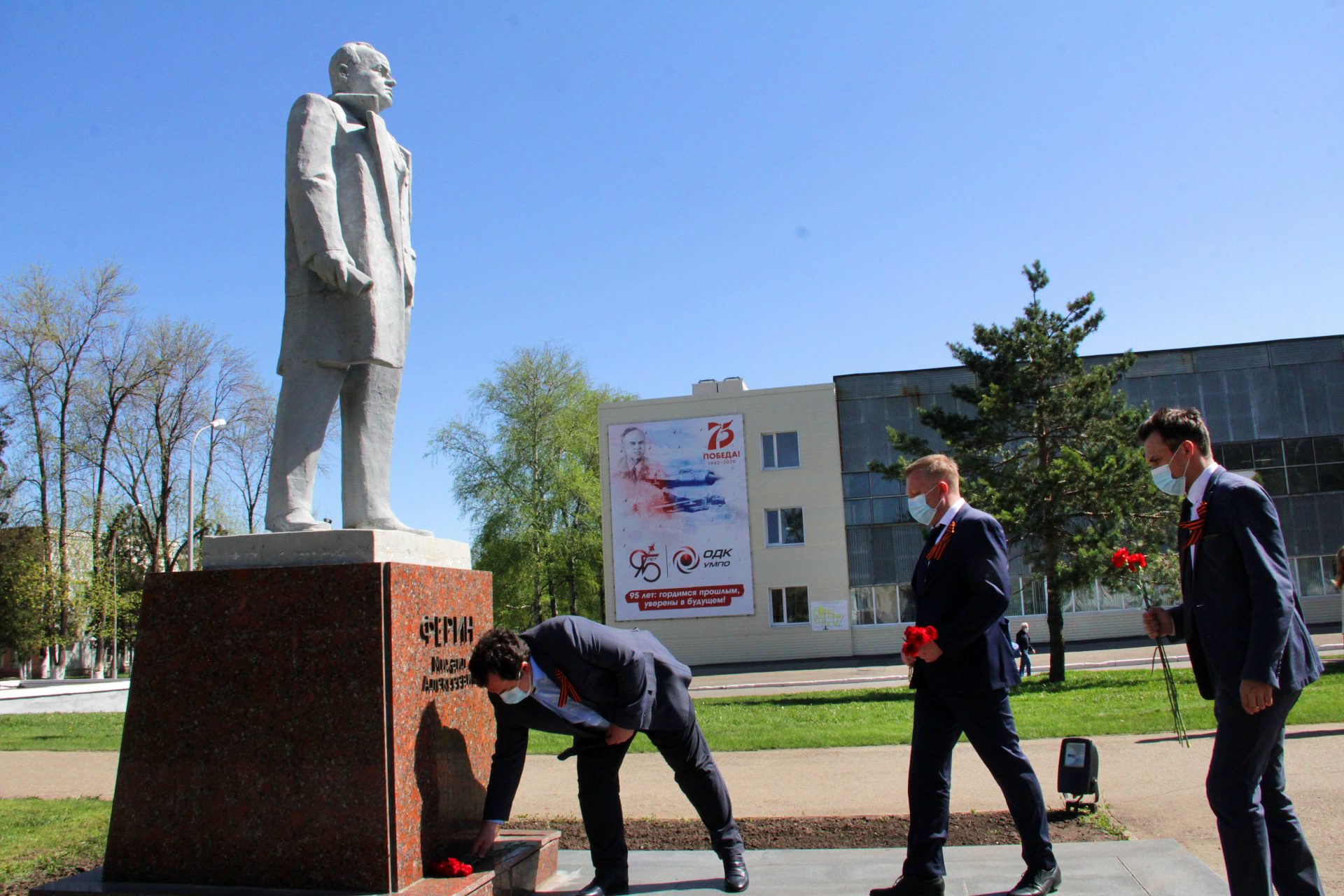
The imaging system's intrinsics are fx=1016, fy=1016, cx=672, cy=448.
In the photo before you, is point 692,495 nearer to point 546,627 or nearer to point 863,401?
point 863,401

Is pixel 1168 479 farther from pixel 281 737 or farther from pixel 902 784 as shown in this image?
pixel 902 784

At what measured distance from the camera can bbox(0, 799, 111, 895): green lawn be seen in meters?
5.25

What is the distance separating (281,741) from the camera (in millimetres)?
4016

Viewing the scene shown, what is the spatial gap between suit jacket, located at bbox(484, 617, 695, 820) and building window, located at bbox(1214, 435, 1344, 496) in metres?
35.5

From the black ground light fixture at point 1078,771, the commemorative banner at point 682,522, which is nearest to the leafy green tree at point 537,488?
the commemorative banner at point 682,522

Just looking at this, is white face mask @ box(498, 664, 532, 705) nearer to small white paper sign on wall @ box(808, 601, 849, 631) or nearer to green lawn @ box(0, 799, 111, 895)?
green lawn @ box(0, 799, 111, 895)

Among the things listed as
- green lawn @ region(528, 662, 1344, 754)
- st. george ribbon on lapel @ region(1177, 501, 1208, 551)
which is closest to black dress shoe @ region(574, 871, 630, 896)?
st. george ribbon on lapel @ region(1177, 501, 1208, 551)

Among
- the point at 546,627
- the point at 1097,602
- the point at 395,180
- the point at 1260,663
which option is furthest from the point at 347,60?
the point at 1097,602

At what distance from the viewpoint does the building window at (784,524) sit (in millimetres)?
34750

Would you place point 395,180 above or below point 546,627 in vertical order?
above

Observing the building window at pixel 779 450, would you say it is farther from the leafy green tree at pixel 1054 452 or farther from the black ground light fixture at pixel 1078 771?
the black ground light fixture at pixel 1078 771

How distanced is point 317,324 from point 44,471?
32907 millimetres

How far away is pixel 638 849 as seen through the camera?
555 centimetres

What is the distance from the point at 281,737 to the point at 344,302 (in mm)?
2041
